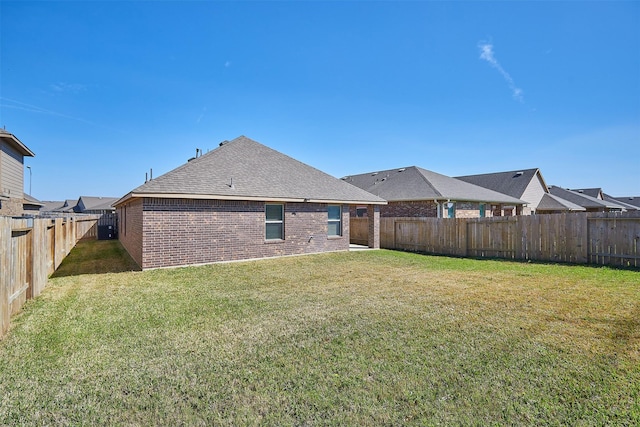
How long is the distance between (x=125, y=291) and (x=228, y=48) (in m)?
10.5

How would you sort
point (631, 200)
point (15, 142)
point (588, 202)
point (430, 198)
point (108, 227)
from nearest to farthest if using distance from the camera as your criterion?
point (430, 198) < point (15, 142) < point (108, 227) < point (588, 202) < point (631, 200)

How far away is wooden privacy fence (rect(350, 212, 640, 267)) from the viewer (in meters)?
10.4

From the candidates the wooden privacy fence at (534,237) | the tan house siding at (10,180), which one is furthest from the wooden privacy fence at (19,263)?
the tan house siding at (10,180)

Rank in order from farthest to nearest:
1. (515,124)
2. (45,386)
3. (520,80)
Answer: (515,124) → (520,80) → (45,386)

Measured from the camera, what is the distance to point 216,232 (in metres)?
11.2

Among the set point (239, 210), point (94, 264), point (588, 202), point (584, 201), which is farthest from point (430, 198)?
point (584, 201)

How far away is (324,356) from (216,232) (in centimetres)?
851

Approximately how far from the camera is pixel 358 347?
3.93 meters

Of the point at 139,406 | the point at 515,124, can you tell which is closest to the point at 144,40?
the point at 139,406

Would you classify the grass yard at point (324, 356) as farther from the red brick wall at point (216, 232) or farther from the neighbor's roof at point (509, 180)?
the neighbor's roof at point (509, 180)

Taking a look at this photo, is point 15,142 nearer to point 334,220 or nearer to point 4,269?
point 334,220

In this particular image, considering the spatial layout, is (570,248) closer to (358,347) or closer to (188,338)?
(358,347)

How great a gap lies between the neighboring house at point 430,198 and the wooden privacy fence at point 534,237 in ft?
10.1

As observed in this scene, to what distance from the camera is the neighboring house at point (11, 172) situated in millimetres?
20011
